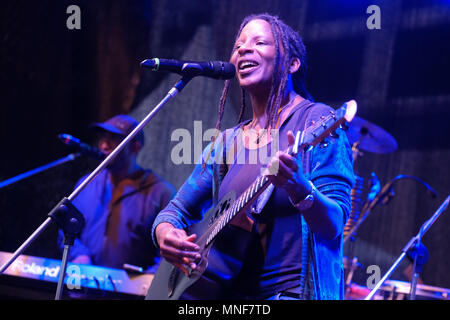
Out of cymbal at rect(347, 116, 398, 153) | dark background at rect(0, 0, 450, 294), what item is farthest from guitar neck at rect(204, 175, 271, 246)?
dark background at rect(0, 0, 450, 294)

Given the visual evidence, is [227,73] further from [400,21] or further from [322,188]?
[400,21]

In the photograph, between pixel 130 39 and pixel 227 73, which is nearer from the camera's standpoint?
pixel 227 73

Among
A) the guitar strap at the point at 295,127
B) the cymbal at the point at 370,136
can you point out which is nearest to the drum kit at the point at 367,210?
the cymbal at the point at 370,136

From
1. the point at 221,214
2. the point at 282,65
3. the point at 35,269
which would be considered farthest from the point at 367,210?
the point at 35,269

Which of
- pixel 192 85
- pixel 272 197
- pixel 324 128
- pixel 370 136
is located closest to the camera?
pixel 324 128

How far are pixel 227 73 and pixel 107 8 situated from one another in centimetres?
332

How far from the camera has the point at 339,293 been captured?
68.1 inches

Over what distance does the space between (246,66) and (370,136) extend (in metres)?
1.61

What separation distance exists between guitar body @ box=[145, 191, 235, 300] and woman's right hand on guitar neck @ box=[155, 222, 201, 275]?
0.10 ft

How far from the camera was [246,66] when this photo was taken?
2211 millimetres

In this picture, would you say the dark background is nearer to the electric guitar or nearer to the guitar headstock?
the electric guitar

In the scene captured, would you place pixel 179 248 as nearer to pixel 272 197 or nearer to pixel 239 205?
pixel 239 205

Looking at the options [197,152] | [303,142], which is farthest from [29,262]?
[303,142]

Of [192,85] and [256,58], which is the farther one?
[192,85]
